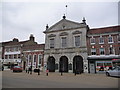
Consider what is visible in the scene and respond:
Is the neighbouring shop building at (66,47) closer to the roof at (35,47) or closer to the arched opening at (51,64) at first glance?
the arched opening at (51,64)

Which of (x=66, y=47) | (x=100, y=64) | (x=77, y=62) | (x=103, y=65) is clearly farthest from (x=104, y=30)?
(x=77, y=62)

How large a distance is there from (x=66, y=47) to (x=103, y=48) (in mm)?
8622

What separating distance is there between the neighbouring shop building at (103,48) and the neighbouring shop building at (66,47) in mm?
1357

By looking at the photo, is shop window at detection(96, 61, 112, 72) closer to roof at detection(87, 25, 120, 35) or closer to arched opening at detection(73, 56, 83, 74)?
arched opening at detection(73, 56, 83, 74)

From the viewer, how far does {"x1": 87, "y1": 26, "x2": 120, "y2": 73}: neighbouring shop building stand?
1337 inches

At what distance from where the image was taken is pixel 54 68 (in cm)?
4231

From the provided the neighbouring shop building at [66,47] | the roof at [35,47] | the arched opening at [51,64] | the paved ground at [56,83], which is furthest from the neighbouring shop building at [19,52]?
the paved ground at [56,83]

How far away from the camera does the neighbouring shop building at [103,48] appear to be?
34.0 meters

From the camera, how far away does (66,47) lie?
39312 mm

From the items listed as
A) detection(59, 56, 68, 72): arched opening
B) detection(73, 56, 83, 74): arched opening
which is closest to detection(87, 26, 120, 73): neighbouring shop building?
detection(73, 56, 83, 74): arched opening

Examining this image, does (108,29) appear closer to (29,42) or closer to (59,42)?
(59,42)

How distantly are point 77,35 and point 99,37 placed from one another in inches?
204

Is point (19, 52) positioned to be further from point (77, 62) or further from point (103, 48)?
point (103, 48)

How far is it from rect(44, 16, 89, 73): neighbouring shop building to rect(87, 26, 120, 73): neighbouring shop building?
4.45 ft
